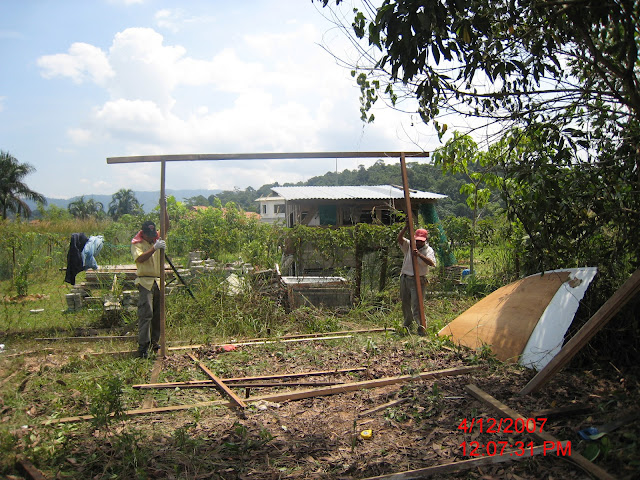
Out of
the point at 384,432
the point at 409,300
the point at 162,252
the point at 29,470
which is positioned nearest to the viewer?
the point at 29,470

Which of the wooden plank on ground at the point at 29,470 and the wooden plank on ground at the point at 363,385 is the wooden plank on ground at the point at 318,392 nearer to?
the wooden plank on ground at the point at 363,385

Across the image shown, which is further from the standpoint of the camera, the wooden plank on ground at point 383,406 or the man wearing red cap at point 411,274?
the man wearing red cap at point 411,274

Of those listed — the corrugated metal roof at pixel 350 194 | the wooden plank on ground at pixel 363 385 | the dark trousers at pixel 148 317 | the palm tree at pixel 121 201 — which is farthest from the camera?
the palm tree at pixel 121 201

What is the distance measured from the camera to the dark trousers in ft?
21.0

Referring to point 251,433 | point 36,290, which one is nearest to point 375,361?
point 251,433

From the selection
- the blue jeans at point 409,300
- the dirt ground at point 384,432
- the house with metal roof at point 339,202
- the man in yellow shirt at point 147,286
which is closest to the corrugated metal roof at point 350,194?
the house with metal roof at point 339,202

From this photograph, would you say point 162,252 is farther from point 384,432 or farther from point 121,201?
point 121,201

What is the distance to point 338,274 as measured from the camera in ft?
30.2

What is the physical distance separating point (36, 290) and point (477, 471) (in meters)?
12.2

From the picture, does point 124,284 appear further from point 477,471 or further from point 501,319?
point 477,471

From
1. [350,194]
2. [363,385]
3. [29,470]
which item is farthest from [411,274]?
[350,194]

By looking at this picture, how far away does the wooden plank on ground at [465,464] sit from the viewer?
10.2 ft
